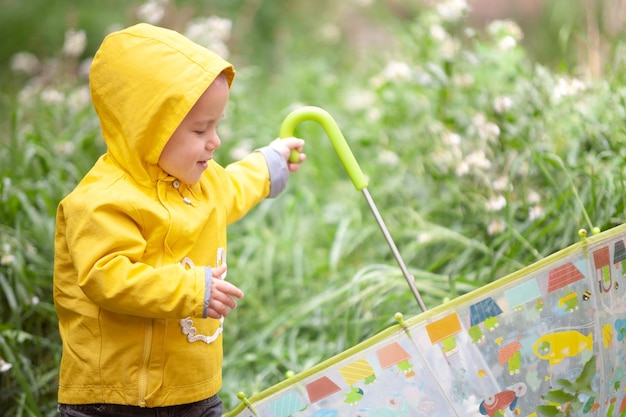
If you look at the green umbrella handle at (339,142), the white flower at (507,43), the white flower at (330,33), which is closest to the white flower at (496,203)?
the white flower at (507,43)

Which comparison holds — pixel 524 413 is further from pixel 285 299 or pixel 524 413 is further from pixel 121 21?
pixel 121 21

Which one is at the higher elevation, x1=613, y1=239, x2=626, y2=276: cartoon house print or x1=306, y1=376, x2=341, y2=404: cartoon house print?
x1=613, y1=239, x2=626, y2=276: cartoon house print

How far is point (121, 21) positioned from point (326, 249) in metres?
3.89

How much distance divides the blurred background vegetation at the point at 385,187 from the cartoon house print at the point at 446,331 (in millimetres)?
686

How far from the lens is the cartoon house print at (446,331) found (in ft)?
6.49

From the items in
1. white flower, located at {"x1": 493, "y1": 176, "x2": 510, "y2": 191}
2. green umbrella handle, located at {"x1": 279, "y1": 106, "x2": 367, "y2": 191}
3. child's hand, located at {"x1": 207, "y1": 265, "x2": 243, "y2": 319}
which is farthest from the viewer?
white flower, located at {"x1": 493, "y1": 176, "x2": 510, "y2": 191}

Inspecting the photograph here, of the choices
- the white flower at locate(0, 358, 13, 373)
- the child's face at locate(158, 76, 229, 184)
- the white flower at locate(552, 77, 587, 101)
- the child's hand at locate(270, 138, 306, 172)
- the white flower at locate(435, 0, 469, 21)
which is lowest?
the white flower at locate(0, 358, 13, 373)

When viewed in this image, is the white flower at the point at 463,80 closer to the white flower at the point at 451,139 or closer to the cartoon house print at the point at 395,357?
the white flower at the point at 451,139

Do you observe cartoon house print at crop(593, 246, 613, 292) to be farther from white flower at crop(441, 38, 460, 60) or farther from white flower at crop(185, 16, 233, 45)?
white flower at crop(185, 16, 233, 45)

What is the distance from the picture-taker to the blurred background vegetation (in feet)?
9.68

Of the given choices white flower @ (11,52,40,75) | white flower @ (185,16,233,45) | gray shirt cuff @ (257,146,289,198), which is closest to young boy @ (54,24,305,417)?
gray shirt cuff @ (257,146,289,198)

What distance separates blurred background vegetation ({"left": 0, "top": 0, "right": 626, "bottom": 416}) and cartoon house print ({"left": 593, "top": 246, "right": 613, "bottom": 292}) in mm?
326

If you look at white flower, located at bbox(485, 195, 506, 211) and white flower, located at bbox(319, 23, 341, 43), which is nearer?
white flower, located at bbox(485, 195, 506, 211)

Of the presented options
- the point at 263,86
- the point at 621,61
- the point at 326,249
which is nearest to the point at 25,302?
the point at 326,249
